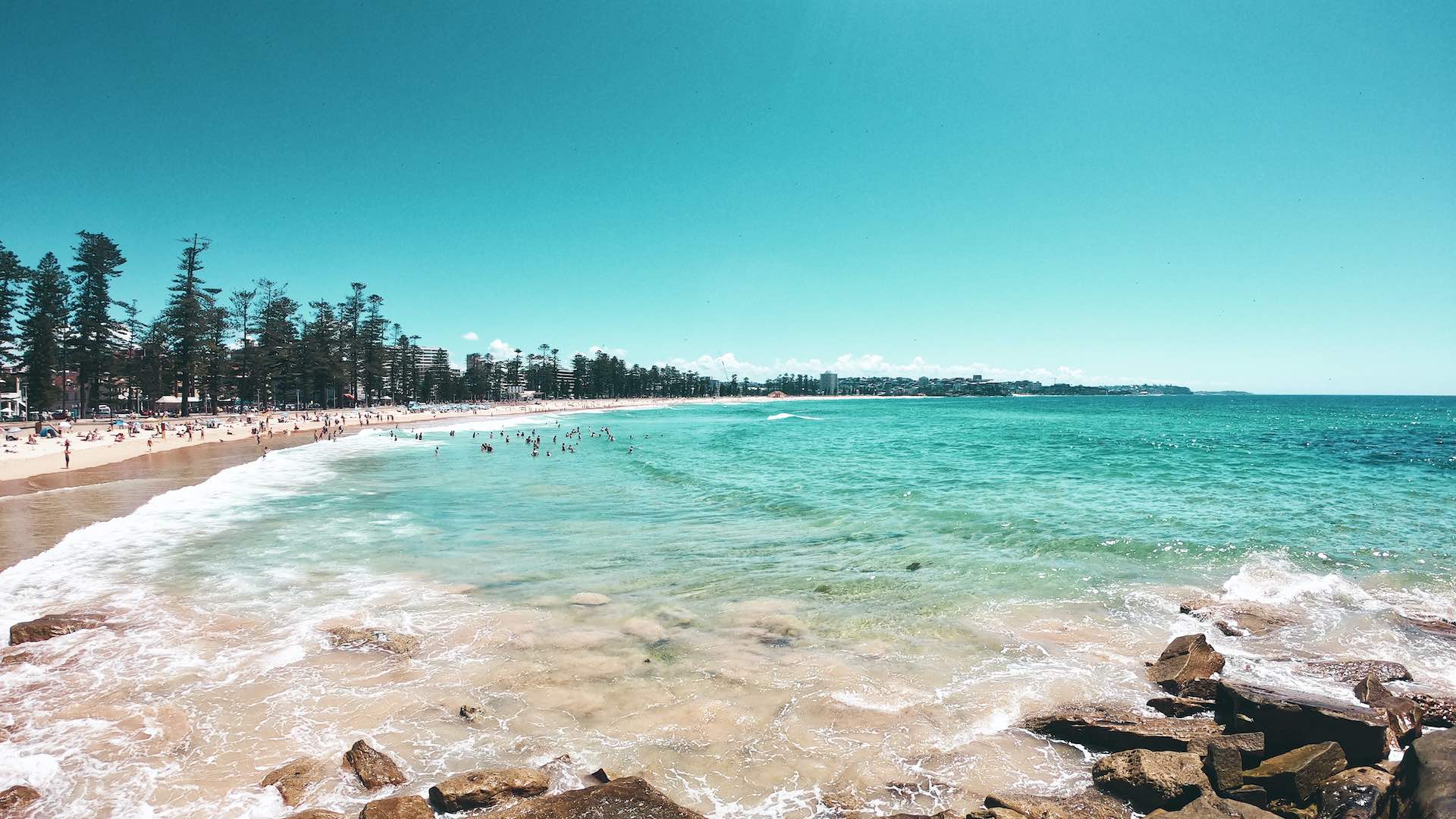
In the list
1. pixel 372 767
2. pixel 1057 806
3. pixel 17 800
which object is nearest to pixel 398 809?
pixel 372 767

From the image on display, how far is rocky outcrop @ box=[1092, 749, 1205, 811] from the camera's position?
17.4 ft

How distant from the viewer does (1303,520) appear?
705 inches

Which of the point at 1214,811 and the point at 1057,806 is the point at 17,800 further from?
the point at 1214,811

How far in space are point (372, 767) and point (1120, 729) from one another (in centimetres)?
760

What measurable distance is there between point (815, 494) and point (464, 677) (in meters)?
17.4

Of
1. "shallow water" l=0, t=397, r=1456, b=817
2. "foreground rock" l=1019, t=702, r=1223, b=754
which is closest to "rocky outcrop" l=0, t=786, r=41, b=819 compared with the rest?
"shallow water" l=0, t=397, r=1456, b=817

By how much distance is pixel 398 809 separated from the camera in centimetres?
509

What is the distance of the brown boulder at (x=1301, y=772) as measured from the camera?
5.22 m

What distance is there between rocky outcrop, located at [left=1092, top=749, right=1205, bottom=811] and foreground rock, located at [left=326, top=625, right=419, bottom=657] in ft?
29.0

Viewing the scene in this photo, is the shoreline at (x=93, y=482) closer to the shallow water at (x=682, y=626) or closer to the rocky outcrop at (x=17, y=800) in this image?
the shallow water at (x=682, y=626)

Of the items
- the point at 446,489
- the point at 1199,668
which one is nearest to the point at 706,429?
the point at 446,489

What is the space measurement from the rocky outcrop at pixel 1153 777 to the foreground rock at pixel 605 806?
12.8ft

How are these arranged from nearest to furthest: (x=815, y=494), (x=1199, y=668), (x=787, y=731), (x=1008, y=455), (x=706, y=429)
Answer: (x=787, y=731) → (x=1199, y=668) → (x=815, y=494) → (x=1008, y=455) → (x=706, y=429)

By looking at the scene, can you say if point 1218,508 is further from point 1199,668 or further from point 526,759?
point 526,759
